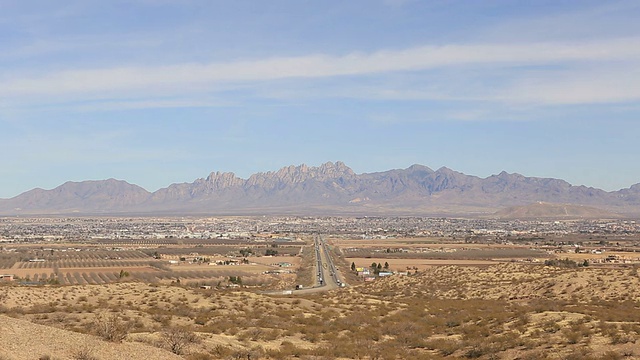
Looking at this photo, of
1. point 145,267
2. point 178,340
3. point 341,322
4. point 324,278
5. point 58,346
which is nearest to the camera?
point 58,346

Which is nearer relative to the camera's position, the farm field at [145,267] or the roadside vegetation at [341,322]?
the roadside vegetation at [341,322]

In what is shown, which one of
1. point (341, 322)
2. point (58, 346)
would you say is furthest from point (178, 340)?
point (341, 322)

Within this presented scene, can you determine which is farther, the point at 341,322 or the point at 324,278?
the point at 324,278

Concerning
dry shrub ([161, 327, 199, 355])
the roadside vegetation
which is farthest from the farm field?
dry shrub ([161, 327, 199, 355])

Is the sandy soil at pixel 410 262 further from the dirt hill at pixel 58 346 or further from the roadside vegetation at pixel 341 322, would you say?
the dirt hill at pixel 58 346

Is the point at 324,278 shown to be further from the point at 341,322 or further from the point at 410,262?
the point at 341,322

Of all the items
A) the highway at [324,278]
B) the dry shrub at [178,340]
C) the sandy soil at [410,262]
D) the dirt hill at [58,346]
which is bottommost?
the sandy soil at [410,262]

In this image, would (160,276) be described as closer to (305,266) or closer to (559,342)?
(305,266)

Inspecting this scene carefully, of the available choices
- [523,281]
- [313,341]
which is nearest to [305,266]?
[523,281]

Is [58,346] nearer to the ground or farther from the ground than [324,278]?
farther from the ground

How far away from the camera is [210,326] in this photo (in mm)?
31625

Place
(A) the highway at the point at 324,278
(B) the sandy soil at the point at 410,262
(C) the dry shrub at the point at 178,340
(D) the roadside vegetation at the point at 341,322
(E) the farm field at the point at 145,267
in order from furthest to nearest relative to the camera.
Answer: (B) the sandy soil at the point at 410,262 → (E) the farm field at the point at 145,267 → (A) the highway at the point at 324,278 → (D) the roadside vegetation at the point at 341,322 → (C) the dry shrub at the point at 178,340

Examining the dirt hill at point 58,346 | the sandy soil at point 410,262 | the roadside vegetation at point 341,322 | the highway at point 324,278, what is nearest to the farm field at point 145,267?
the highway at point 324,278

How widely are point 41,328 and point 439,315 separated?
2218 centimetres
